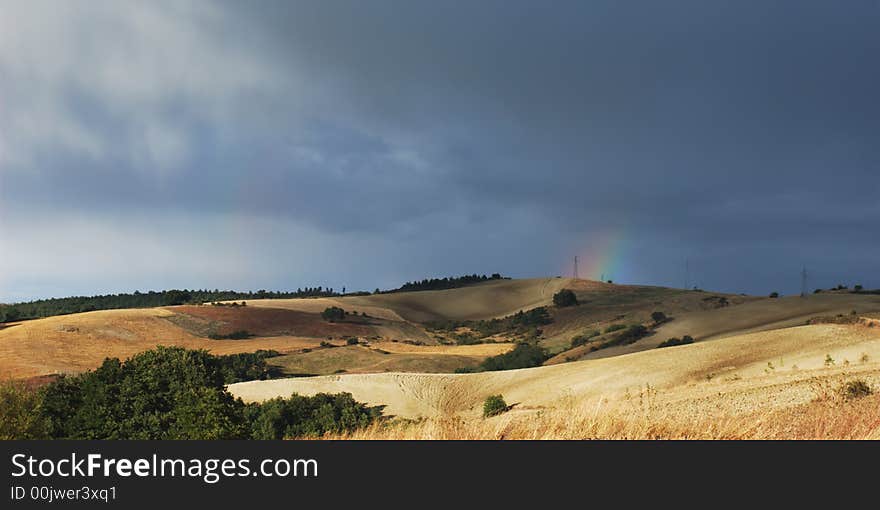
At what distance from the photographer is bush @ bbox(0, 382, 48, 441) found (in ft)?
89.3

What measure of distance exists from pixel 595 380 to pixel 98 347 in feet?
215

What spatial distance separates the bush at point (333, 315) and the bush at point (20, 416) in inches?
Result: 3410

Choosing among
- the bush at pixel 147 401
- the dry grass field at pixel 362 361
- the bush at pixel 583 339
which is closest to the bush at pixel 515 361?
the dry grass field at pixel 362 361

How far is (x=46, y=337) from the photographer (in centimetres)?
7938

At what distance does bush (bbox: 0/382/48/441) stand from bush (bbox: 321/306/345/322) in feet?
284

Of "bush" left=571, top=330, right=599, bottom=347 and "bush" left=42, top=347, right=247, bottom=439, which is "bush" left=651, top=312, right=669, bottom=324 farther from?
"bush" left=42, top=347, right=247, bottom=439

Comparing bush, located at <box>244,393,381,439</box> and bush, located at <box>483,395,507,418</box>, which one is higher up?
bush, located at <box>483,395,507,418</box>

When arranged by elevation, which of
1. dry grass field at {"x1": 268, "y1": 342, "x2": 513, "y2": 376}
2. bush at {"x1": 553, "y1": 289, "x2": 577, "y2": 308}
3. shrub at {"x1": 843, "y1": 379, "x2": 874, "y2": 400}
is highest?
bush at {"x1": 553, "y1": 289, "x2": 577, "y2": 308}

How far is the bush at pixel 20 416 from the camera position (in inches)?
1072

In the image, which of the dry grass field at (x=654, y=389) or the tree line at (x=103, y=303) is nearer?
the dry grass field at (x=654, y=389)

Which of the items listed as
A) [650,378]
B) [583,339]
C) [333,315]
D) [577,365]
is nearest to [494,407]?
[650,378]

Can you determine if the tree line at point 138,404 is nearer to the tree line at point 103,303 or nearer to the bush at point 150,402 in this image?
the bush at point 150,402

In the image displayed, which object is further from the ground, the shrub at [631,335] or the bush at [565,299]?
the bush at [565,299]

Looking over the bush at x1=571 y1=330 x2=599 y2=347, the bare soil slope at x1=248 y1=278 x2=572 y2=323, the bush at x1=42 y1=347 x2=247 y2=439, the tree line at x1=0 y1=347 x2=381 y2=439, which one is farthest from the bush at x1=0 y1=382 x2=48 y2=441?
the bare soil slope at x1=248 y1=278 x2=572 y2=323
